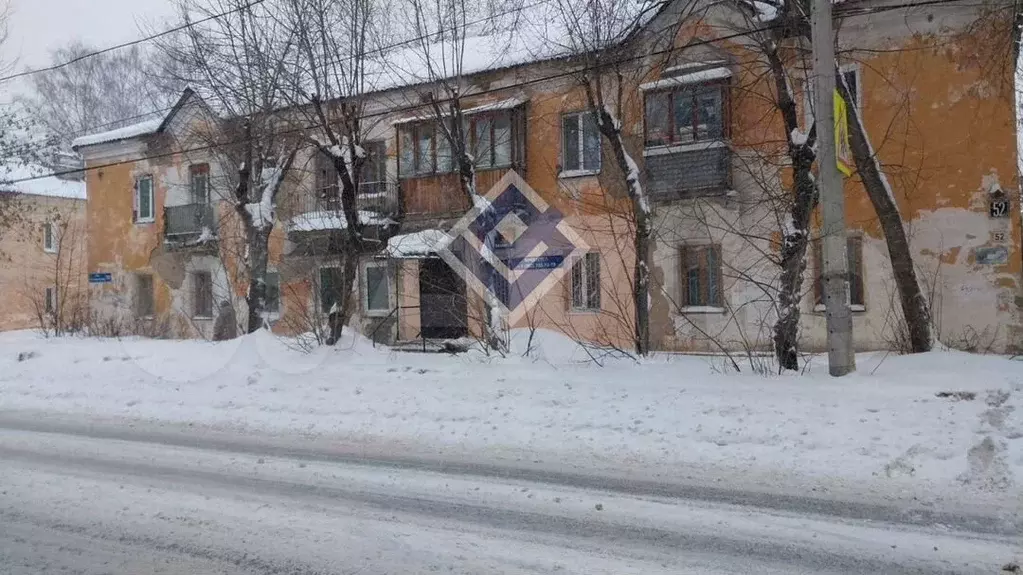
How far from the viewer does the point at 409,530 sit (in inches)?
187

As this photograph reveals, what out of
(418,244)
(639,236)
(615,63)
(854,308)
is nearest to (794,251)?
(639,236)

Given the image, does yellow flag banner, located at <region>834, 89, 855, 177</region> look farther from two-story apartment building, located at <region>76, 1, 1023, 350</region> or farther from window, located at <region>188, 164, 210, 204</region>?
window, located at <region>188, 164, 210, 204</region>

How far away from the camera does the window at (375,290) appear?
1869 centimetres

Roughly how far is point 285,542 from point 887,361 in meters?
7.43

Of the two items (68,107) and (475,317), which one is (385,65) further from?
(68,107)

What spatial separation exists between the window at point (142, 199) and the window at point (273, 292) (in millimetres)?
6081

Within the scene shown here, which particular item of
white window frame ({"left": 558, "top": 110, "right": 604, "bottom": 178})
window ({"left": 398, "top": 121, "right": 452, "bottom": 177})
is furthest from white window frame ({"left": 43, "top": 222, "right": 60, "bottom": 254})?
white window frame ({"left": 558, "top": 110, "right": 604, "bottom": 178})

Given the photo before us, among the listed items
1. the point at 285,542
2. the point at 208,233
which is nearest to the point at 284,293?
the point at 208,233

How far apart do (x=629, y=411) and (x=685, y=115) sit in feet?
27.2

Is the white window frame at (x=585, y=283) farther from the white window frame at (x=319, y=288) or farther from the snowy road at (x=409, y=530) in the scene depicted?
the snowy road at (x=409, y=530)

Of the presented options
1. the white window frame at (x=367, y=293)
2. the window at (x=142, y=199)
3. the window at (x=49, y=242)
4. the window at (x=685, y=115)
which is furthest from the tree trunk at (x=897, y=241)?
the window at (x=49, y=242)

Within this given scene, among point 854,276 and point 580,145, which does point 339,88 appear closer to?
point 580,145

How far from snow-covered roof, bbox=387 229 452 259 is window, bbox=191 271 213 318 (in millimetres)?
8793

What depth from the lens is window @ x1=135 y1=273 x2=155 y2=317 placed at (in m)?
23.4
